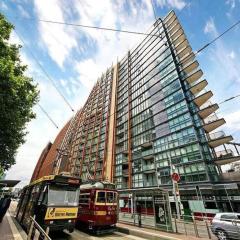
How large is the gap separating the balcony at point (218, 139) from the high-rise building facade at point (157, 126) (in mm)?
13

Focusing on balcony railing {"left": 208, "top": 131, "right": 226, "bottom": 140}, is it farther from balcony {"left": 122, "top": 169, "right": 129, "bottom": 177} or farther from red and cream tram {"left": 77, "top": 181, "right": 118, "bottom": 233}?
red and cream tram {"left": 77, "top": 181, "right": 118, "bottom": 233}

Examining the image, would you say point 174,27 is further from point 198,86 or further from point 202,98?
point 202,98

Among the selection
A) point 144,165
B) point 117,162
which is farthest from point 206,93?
point 117,162

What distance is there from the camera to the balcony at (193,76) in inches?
1306

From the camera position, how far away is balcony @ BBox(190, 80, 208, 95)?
3219cm

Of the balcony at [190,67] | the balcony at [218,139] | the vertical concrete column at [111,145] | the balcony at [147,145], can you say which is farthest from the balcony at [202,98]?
the vertical concrete column at [111,145]

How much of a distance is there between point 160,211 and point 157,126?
78.5 ft

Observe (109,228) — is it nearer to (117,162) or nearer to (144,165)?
(144,165)

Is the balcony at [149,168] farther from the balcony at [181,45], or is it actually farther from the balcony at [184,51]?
the balcony at [181,45]

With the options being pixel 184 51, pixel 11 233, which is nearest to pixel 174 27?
pixel 184 51

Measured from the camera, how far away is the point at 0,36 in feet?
32.1

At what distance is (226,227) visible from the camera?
422 inches

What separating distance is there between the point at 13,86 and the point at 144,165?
29.6 meters

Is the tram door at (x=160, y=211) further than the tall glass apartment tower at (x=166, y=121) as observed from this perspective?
No
